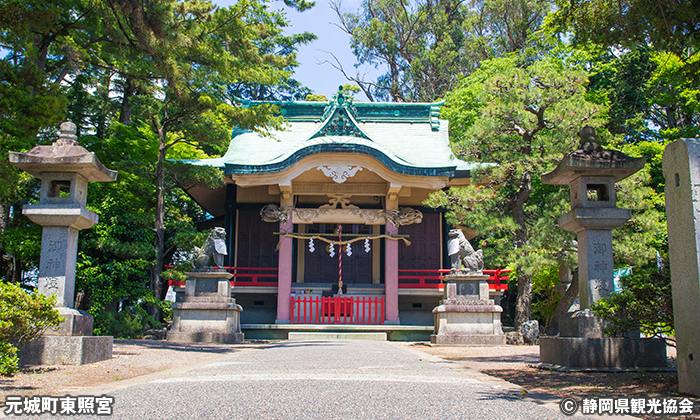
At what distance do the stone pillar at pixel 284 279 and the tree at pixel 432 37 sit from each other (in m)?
16.7

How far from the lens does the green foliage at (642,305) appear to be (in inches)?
212

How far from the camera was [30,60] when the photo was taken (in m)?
8.82

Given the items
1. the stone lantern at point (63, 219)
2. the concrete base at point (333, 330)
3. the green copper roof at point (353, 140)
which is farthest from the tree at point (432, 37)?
the stone lantern at point (63, 219)

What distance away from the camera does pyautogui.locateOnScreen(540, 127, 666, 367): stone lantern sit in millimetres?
6125

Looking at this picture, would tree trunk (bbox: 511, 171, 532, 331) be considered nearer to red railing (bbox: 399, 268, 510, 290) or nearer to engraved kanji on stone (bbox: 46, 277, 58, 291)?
red railing (bbox: 399, 268, 510, 290)

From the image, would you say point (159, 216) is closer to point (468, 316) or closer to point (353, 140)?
point (353, 140)

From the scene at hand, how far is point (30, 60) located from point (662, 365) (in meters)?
10.1

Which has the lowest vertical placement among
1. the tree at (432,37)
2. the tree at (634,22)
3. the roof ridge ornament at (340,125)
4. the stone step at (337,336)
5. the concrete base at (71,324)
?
the stone step at (337,336)

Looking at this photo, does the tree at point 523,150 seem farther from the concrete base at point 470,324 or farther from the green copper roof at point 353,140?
the green copper roof at point 353,140

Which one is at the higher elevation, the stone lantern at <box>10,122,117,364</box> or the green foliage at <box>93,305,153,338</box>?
the stone lantern at <box>10,122,117,364</box>

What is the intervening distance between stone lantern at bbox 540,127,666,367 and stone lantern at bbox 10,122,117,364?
594cm

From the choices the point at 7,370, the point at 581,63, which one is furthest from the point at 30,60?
the point at 581,63

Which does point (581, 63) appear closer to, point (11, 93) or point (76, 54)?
point (76, 54)

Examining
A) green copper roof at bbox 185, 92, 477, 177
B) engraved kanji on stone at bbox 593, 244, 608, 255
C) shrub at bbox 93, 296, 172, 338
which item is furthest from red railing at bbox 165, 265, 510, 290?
engraved kanji on stone at bbox 593, 244, 608, 255
